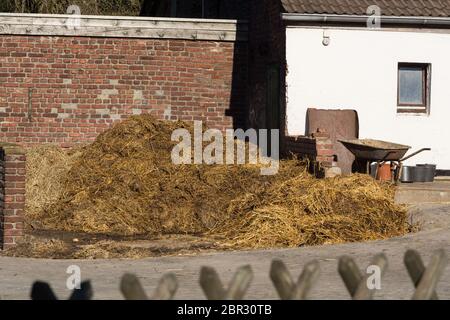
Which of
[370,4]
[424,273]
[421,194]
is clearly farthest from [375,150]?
[424,273]

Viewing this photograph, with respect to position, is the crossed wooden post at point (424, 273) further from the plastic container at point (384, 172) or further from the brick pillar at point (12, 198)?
the plastic container at point (384, 172)

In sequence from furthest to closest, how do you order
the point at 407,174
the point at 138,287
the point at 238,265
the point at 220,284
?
the point at 407,174, the point at 238,265, the point at 220,284, the point at 138,287

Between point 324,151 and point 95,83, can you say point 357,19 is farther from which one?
point 95,83

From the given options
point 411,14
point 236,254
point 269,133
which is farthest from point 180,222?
point 411,14

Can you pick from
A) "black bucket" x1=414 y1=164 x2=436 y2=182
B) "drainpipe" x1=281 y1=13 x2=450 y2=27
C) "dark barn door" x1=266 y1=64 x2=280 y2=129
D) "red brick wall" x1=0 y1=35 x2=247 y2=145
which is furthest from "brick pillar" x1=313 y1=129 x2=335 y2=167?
"red brick wall" x1=0 y1=35 x2=247 y2=145

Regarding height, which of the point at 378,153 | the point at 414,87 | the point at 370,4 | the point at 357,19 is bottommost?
the point at 378,153

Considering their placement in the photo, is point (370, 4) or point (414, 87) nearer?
point (370, 4)

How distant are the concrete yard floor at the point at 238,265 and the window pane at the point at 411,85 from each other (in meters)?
5.88

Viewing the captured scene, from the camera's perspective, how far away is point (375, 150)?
54.1ft

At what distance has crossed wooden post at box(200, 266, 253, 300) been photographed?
4.93 metres

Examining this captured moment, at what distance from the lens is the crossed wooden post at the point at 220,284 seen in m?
4.93

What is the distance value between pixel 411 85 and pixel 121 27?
6.48 meters

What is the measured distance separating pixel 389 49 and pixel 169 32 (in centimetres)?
507
